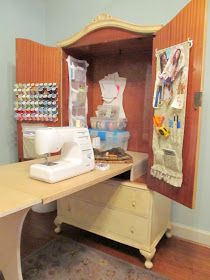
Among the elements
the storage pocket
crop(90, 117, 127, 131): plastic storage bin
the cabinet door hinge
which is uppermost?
the cabinet door hinge

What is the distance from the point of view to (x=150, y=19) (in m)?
2.02

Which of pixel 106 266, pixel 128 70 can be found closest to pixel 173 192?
pixel 106 266

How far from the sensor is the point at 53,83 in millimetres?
2041

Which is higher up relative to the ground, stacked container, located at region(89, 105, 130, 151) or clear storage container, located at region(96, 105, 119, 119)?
clear storage container, located at region(96, 105, 119, 119)

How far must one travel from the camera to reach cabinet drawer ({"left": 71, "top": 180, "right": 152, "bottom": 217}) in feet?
5.39

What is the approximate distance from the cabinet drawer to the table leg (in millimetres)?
675

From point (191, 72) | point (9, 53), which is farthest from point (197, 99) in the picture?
point (9, 53)

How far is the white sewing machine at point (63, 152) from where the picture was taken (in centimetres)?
118

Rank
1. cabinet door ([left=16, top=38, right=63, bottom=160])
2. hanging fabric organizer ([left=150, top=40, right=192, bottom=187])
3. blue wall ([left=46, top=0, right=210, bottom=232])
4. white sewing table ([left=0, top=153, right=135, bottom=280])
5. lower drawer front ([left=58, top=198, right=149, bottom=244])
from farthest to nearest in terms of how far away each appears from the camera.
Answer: cabinet door ([left=16, top=38, right=63, bottom=160]) → blue wall ([left=46, top=0, right=210, bottom=232]) → lower drawer front ([left=58, top=198, right=149, bottom=244]) → hanging fabric organizer ([left=150, top=40, right=192, bottom=187]) → white sewing table ([left=0, top=153, right=135, bottom=280])

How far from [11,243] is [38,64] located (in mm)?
1454

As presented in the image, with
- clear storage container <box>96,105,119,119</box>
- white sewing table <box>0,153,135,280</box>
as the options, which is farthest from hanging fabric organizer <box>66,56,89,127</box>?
white sewing table <box>0,153,135,280</box>

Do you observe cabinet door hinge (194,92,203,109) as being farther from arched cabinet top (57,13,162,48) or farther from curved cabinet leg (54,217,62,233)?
curved cabinet leg (54,217,62,233)

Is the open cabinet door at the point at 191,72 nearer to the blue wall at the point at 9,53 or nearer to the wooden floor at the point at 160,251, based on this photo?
the wooden floor at the point at 160,251

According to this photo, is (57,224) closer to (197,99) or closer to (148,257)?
(148,257)
